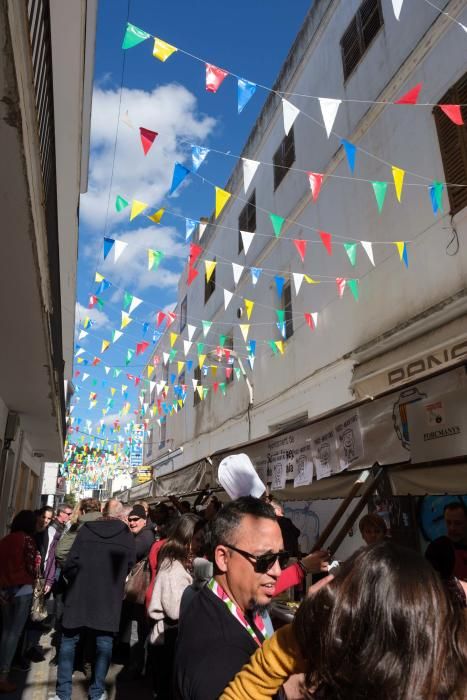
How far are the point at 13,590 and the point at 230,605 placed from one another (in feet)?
13.3

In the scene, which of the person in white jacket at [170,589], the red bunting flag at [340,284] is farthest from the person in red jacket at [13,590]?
the red bunting flag at [340,284]

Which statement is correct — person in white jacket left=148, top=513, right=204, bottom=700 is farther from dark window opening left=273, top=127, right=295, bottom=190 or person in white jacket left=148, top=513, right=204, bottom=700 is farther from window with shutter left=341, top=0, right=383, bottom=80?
dark window opening left=273, top=127, right=295, bottom=190

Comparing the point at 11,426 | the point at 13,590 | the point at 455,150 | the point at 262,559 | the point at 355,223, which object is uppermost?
the point at 355,223

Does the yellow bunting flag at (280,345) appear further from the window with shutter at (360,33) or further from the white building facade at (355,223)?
the window with shutter at (360,33)

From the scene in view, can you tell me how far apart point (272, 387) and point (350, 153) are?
22.4ft

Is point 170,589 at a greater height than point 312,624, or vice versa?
point 312,624

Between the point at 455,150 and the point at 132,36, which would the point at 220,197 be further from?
the point at 455,150

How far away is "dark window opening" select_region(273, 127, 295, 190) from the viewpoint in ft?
37.3

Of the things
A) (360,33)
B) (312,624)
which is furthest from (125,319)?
(312,624)

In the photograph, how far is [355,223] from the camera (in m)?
8.52

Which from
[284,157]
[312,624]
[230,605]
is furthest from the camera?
[284,157]

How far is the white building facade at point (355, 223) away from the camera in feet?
21.6

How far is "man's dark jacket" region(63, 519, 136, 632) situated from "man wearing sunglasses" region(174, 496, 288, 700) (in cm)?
284

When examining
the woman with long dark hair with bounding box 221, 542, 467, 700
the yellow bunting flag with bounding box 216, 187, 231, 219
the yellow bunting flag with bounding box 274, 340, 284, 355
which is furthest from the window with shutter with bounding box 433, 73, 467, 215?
the woman with long dark hair with bounding box 221, 542, 467, 700
